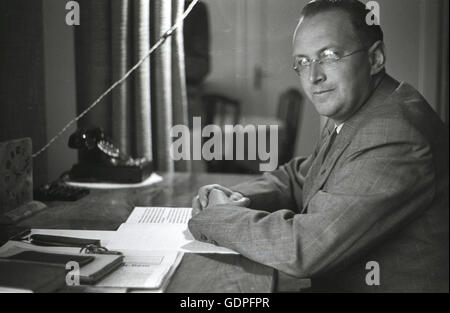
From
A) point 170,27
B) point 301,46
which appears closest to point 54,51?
point 170,27

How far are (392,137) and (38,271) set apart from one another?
68 centimetres

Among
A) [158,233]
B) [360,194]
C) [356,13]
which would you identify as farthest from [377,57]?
[158,233]

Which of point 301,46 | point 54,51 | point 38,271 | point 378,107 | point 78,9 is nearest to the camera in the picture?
point 38,271

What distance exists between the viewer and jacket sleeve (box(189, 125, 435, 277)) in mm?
899

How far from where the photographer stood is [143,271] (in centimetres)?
92

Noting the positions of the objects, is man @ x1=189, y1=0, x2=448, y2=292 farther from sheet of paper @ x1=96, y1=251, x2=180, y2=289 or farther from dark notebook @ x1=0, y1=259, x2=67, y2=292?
dark notebook @ x1=0, y1=259, x2=67, y2=292

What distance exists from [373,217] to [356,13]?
0.45 meters

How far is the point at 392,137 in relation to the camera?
94 centimetres

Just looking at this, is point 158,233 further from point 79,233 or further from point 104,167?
point 104,167

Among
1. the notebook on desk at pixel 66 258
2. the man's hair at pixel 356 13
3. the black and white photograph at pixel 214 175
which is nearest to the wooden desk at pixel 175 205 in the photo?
the black and white photograph at pixel 214 175

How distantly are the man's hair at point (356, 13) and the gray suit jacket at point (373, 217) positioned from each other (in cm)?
13

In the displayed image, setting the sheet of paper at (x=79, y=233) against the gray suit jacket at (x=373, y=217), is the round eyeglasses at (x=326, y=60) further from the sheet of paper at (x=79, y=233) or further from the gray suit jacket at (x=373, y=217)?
the sheet of paper at (x=79, y=233)
